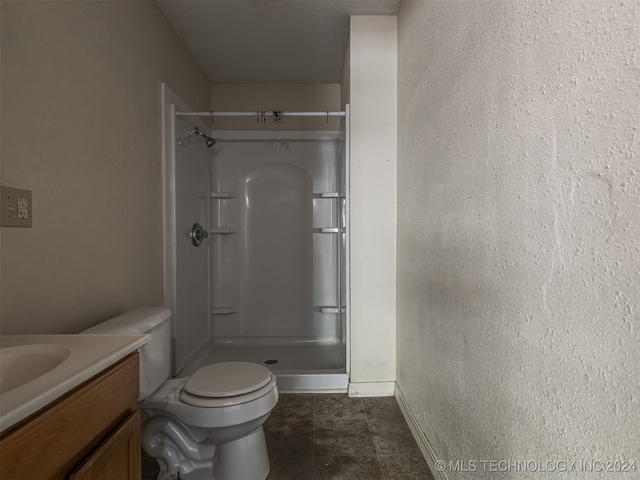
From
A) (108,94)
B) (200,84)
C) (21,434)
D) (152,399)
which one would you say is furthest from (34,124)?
(200,84)

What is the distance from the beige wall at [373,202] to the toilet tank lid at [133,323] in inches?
43.3

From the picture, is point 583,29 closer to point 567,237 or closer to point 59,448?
point 567,237

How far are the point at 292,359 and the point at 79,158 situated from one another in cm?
196

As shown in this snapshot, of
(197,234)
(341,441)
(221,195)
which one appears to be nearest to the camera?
(341,441)

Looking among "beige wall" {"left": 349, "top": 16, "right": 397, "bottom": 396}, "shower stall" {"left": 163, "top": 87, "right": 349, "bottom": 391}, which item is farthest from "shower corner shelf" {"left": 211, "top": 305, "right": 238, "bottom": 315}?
"beige wall" {"left": 349, "top": 16, "right": 397, "bottom": 396}

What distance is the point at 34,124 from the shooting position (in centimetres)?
101

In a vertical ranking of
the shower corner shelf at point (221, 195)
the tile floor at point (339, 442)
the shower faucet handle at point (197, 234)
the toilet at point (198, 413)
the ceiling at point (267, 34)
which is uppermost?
the ceiling at point (267, 34)

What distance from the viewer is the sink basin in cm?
71

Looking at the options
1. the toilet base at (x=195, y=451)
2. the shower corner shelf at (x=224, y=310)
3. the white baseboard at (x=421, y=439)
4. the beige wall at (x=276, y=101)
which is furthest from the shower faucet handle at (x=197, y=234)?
the white baseboard at (x=421, y=439)

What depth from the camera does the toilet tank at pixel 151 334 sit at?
1.17 meters

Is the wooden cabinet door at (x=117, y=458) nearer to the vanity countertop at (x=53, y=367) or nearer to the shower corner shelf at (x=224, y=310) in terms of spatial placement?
the vanity countertop at (x=53, y=367)

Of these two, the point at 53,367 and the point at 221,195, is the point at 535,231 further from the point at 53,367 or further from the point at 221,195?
the point at 221,195

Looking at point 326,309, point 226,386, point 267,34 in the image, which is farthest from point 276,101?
point 226,386

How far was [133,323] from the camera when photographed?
1205 mm
